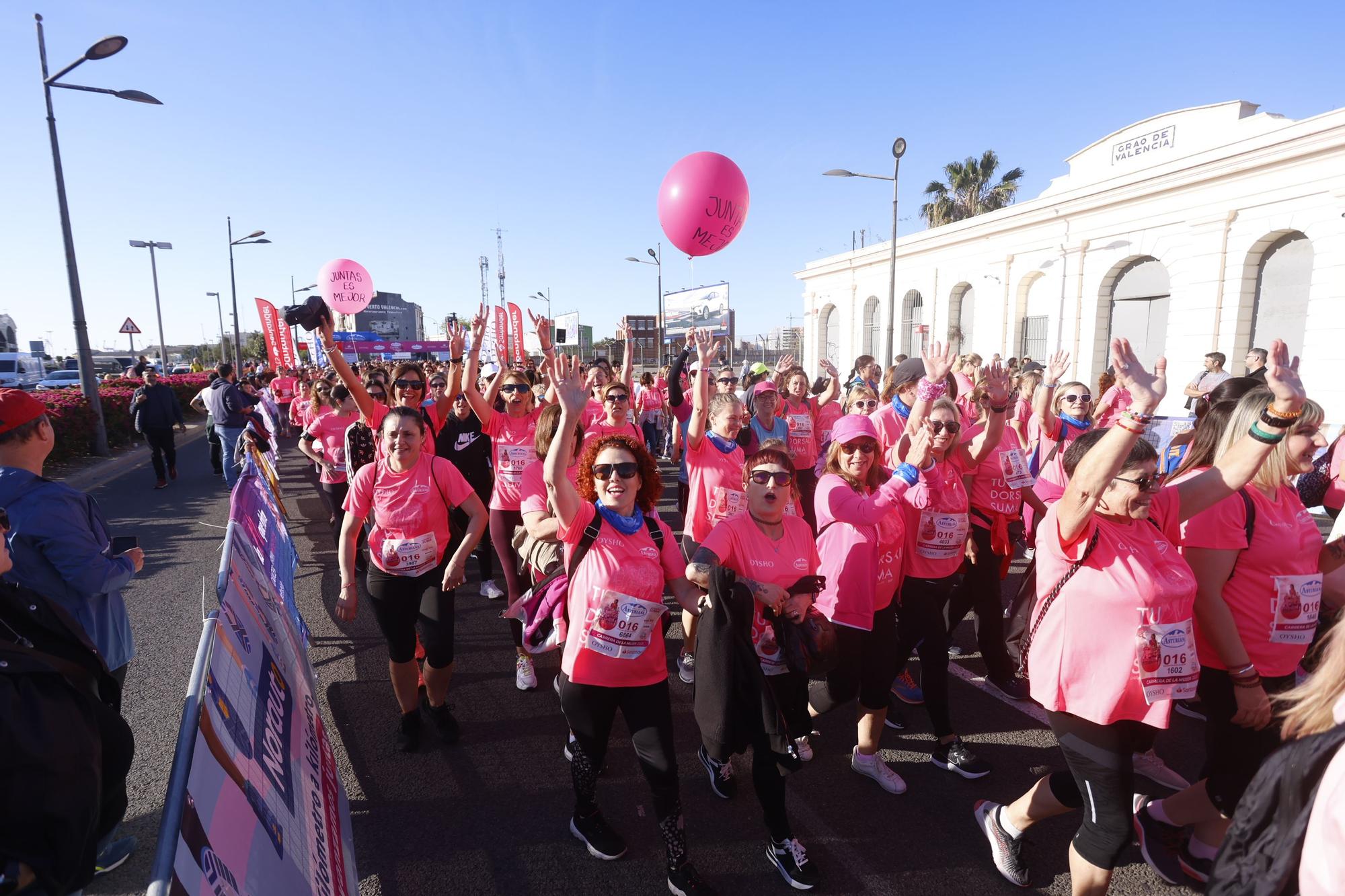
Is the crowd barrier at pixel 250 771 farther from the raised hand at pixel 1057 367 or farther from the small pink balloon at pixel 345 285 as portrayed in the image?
the small pink balloon at pixel 345 285

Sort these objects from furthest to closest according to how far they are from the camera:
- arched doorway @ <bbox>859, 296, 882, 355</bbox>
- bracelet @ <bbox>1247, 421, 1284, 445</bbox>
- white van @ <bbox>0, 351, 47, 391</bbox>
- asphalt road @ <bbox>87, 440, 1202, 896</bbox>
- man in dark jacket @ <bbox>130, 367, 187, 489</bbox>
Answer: arched doorway @ <bbox>859, 296, 882, 355</bbox>, white van @ <bbox>0, 351, 47, 391</bbox>, man in dark jacket @ <bbox>130, 367, 187, 489</bbox>, asphalt road @ <bbox>87, 440, 1202, 896</bbox>, bracelet @ <bbox>1247, 421, 1284, 445</bbox>

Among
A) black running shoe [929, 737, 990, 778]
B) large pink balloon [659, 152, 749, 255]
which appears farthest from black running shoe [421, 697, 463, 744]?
large pink balloon [659, 152, 749, 255]

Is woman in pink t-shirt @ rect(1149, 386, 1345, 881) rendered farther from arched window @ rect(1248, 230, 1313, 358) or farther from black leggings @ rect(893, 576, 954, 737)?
arched window @ rect(1248, 230, 1313, 358)

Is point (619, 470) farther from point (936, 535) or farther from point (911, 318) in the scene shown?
point (911, 318)

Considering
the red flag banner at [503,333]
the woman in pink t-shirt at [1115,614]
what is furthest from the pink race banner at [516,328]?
the woman in pink t-shirt at [1115,614]

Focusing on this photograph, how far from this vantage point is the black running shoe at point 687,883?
2662 millimetres

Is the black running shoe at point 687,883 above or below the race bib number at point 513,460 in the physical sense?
below

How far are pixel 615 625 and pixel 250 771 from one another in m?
1.27

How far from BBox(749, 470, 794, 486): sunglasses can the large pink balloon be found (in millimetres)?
5081

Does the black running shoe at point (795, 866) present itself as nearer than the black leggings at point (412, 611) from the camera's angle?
Yes

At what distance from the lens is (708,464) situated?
4.59 metres

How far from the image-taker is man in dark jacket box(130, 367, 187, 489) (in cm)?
1066

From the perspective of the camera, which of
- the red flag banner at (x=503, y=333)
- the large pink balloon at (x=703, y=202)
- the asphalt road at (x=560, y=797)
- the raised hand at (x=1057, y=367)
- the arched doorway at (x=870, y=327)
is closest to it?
the asphalt road at (x=560, y=797)

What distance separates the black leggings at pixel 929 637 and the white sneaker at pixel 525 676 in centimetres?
239
